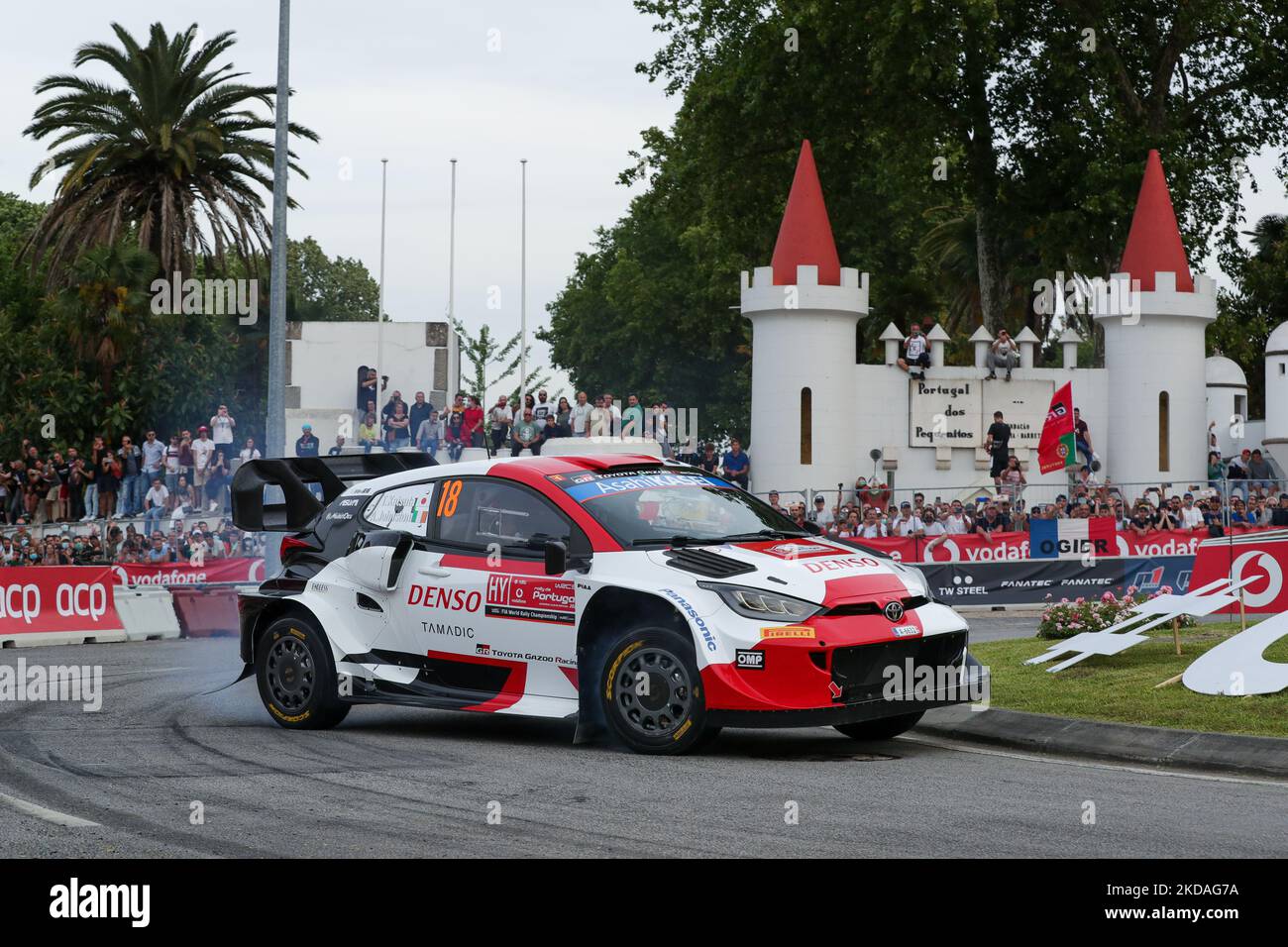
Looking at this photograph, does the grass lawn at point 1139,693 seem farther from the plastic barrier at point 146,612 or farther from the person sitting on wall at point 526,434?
the person sitting on wall at point 526,434

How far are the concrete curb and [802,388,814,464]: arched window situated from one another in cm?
2753

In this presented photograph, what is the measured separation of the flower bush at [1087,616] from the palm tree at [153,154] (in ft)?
104

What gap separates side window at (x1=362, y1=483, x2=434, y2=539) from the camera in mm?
11664

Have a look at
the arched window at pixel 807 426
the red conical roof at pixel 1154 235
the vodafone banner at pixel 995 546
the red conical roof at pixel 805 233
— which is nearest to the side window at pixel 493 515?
the vodafone banner at pixel 995 546

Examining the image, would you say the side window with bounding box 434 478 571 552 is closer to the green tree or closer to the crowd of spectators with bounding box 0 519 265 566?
the crowd of spectators with bounding box 0 519 265 566

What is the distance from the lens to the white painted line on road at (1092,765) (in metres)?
9.34

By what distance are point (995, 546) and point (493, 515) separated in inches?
746

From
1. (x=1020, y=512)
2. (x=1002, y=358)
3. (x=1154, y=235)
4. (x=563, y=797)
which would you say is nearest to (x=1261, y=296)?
(x=1154, y=235)

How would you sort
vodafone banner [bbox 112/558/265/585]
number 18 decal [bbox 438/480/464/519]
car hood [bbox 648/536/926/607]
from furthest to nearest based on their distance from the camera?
vodafone banner [bbox 112/558/265/585] < number 18 decal [bbox 438/480/464/519] < car hood [bbox 648/536/926/607]

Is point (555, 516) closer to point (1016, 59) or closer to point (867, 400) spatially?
point (867, 400)

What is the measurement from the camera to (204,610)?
26.5 m

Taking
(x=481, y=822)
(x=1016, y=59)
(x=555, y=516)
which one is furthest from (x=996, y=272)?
(x=481, y=822)

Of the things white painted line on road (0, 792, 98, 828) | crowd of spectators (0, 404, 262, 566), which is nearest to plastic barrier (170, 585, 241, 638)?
crowd of spectators (0, 404, 262, 566)

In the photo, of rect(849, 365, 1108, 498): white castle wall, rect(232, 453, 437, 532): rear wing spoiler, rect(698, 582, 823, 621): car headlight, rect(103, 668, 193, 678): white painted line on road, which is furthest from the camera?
rect(849, 365, 1108, 498): white castle wall
